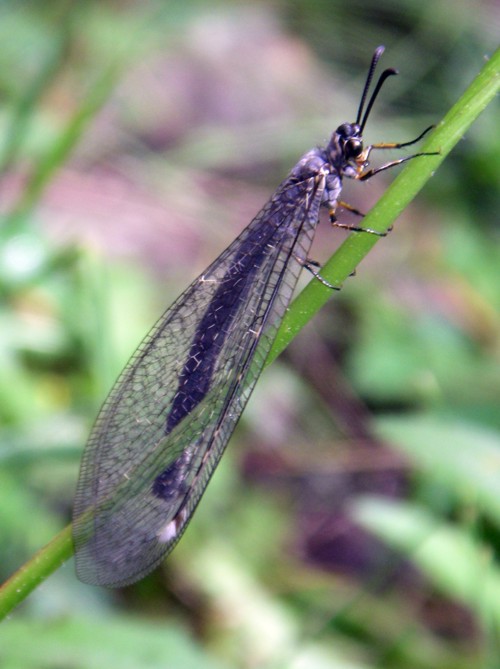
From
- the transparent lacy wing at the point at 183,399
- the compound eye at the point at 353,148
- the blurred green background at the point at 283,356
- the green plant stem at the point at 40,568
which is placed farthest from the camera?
the blurred green background at the point at 283,356

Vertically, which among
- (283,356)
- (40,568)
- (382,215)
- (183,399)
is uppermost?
(283,356)

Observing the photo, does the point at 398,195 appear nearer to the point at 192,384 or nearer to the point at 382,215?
the point at 382,215

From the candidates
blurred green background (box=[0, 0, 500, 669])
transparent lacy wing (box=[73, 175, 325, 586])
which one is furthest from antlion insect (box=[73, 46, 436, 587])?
blurred green background (box=[0, 0, 500, 669])

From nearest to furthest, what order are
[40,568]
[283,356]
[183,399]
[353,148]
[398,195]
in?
[40,568] < [398,195] < [183,399] < [353,148] < [283,356]

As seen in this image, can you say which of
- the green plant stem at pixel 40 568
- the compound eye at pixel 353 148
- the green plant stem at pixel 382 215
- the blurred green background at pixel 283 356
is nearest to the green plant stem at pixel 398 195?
the green plant stem at pixel 382 215

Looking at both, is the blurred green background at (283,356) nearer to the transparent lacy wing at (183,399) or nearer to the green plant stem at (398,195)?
the transparent lacy wing at (183,399)

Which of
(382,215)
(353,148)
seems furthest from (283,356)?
(382,215)

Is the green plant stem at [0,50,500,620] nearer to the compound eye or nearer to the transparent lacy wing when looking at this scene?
the transparent lacy wing
